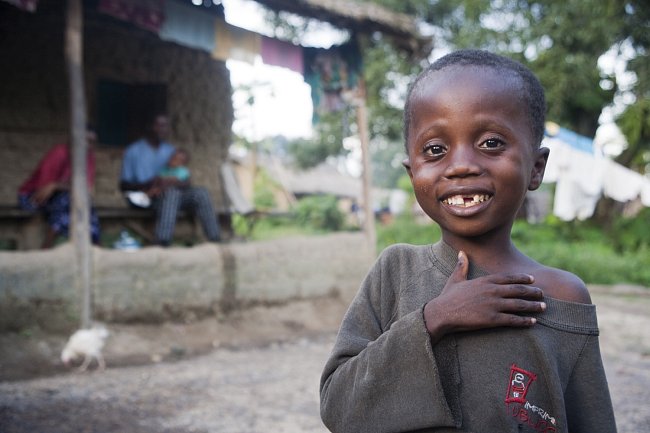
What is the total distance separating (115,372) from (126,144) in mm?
4090

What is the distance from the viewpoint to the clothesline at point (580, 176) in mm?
10172

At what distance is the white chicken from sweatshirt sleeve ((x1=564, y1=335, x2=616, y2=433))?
383 cm

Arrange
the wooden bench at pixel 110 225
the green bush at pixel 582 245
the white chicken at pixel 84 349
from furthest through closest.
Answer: the green bush at pixel 582 245 → the wooden bench at pixel 110 225 → the white chicken at pixel 84 349

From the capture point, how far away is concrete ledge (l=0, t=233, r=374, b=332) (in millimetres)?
4457

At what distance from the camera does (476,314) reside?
1098 millimetres

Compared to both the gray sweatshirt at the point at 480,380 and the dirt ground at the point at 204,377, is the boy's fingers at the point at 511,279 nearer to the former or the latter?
the gray sweatshirt at the point at 480,380

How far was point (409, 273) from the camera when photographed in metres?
1.29

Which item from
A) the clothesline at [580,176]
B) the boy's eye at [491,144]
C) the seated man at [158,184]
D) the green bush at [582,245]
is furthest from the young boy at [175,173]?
the clothesline at [580,176]

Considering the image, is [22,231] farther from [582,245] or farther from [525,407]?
[582,245]

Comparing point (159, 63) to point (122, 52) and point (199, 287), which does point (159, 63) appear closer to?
point (122, 52)

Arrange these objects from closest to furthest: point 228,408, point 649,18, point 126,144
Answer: point 228,408 < point 126,144 < point 649,18

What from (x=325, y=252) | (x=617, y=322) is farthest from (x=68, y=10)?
(x=617, y=322)

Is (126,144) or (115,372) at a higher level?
(126,144)

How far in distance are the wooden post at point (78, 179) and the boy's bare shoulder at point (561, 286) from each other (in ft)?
13.4
